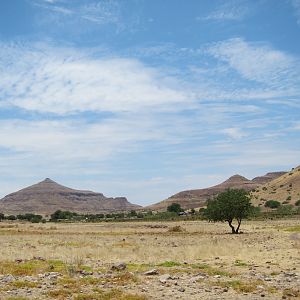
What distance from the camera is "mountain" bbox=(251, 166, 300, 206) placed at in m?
151

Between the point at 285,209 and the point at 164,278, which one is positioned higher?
the point at 285,209

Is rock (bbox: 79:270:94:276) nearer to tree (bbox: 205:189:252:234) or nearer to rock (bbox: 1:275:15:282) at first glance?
rock (bbox: 1:275:15:282)

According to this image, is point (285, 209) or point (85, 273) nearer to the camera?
point (85, 273)

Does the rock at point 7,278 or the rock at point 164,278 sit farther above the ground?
the rock at point 7,278

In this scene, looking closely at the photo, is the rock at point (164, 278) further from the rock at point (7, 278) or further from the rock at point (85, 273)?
the rock at point (7, 278)

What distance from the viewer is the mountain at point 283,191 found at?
5930 inches

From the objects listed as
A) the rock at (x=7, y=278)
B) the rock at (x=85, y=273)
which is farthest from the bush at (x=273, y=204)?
the rock at (x=7, y=278)

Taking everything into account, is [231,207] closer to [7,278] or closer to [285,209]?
[7,278]

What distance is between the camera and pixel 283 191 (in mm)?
159500

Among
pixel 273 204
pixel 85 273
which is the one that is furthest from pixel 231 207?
pixel 273 204

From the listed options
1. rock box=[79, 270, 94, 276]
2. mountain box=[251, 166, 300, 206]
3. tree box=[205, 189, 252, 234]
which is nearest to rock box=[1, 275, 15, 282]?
rock box=[79, 270, 94, 276]

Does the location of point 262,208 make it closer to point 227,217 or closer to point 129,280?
point 227,217

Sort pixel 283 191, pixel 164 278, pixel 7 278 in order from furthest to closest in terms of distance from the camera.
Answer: pixel 283 191 → pixel 7 278 → pixel 164 278

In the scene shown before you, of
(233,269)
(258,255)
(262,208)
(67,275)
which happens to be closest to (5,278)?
(67,275)
